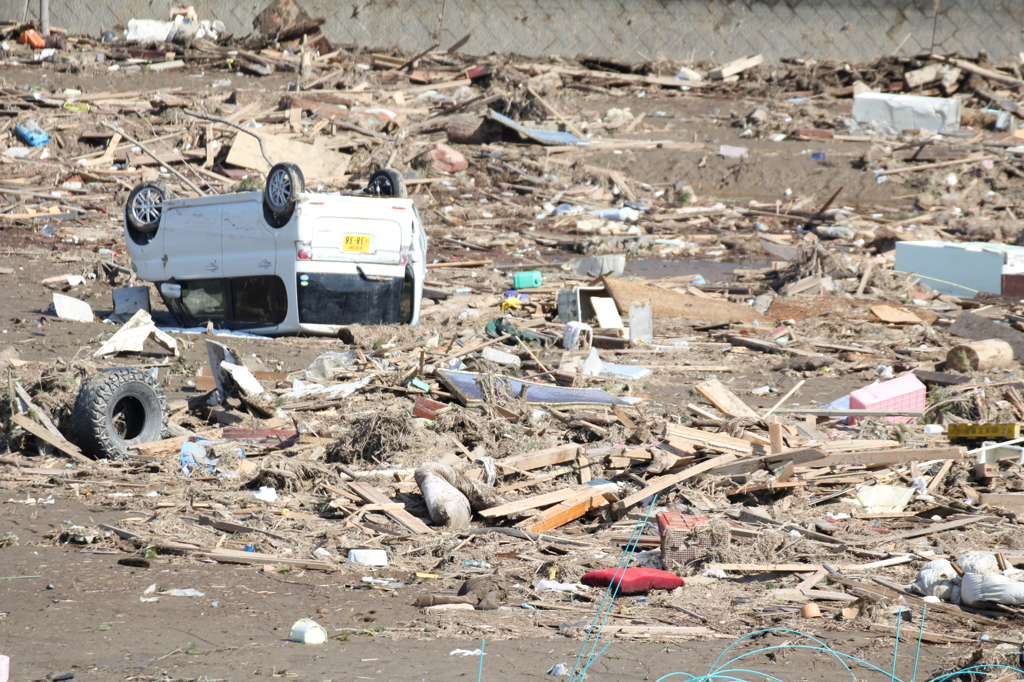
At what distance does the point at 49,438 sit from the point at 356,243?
14.4 ft

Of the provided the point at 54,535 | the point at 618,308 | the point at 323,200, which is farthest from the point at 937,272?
the point at 54,535

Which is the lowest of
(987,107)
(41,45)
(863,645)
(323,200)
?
(863,645)

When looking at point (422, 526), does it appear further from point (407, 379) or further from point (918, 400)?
point (918, 400)

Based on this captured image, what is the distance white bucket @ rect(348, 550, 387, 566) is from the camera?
5.86 metres

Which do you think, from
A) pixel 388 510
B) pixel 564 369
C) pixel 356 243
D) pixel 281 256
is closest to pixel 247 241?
pixel 281 256

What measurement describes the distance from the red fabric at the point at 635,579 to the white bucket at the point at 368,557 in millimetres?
1178

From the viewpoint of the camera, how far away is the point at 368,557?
5.89 m

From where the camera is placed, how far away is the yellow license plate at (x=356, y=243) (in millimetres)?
11211

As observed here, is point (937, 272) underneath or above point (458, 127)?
underneath

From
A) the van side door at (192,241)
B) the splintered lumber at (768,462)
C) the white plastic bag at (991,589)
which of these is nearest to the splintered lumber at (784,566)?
the white plastic bag at (991,589)

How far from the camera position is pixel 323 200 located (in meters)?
11.2

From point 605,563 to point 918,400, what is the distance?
4.81m

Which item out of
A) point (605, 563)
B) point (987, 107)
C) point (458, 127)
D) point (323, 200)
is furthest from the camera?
point (987, 107)

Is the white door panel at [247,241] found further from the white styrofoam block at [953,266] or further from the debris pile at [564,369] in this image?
the white styrofoam block at [953,266]
